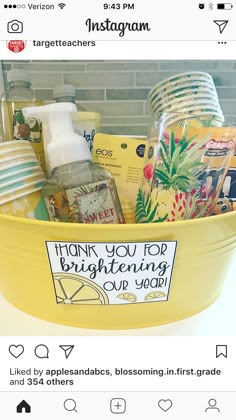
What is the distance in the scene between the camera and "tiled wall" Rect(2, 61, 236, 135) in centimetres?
64

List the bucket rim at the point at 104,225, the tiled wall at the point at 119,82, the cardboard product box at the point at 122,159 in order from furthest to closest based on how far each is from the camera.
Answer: the tiled wall at the point at 119,82 < the cardboard product box at the point at 122,159 < the bucket rim at the point at 104,225

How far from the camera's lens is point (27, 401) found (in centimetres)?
30

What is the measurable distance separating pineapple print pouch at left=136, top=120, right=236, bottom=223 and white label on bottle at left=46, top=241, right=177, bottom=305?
0.15 feet

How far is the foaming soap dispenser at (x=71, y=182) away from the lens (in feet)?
1.07

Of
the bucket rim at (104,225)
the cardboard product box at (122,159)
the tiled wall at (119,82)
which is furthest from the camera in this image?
the tiled wall at (119,82)

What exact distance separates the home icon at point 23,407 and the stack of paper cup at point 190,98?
0.26 m

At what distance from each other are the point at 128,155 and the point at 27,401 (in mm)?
251

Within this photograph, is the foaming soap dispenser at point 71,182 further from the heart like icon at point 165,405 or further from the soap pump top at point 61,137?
the heart like icon at point 165,405

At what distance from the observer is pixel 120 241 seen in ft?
0.92
